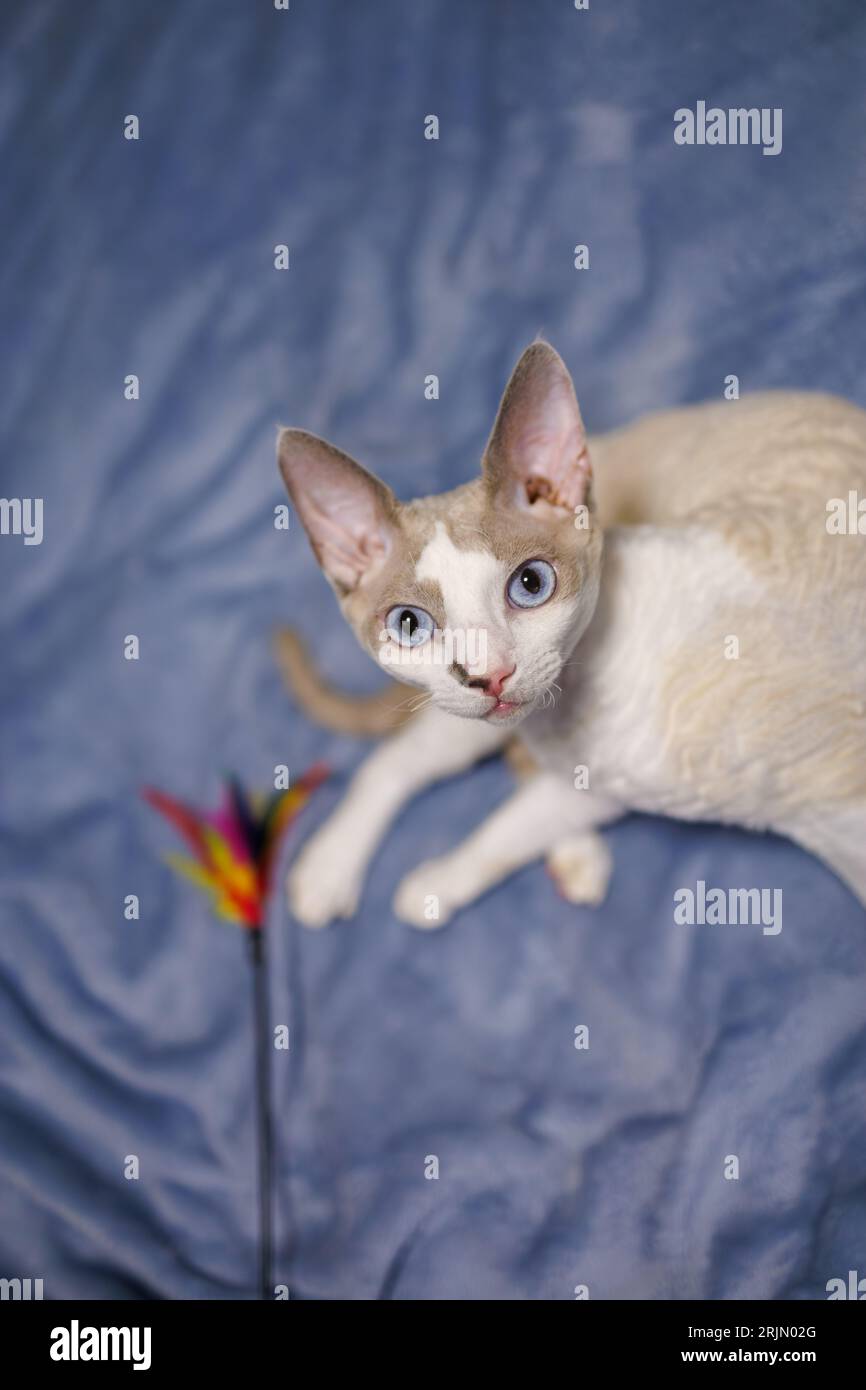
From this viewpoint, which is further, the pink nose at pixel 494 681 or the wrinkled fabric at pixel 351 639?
the wrinkled fabric at pixel 351 639

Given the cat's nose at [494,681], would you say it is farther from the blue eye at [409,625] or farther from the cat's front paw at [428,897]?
the cat's front paw at [428,897]

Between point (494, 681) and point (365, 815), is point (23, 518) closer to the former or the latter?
point (365, 815)

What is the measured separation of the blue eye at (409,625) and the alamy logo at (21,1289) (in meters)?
0.79

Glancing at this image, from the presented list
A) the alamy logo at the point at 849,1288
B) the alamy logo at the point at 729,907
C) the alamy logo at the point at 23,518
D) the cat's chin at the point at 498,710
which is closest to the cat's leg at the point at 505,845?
the alamy logo at the point at 729,907

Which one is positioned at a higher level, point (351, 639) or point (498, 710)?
point (351, 639)

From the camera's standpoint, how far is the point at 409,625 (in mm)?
871

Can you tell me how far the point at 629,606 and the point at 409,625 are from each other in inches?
9.0

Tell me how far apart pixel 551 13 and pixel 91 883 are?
132cm

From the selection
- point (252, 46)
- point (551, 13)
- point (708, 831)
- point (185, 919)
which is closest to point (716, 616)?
point (708, 831)

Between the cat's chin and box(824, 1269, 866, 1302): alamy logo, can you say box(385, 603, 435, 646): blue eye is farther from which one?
box(824, 1269, 866, 1302): alamy logo

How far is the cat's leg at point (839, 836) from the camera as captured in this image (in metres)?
1.02
